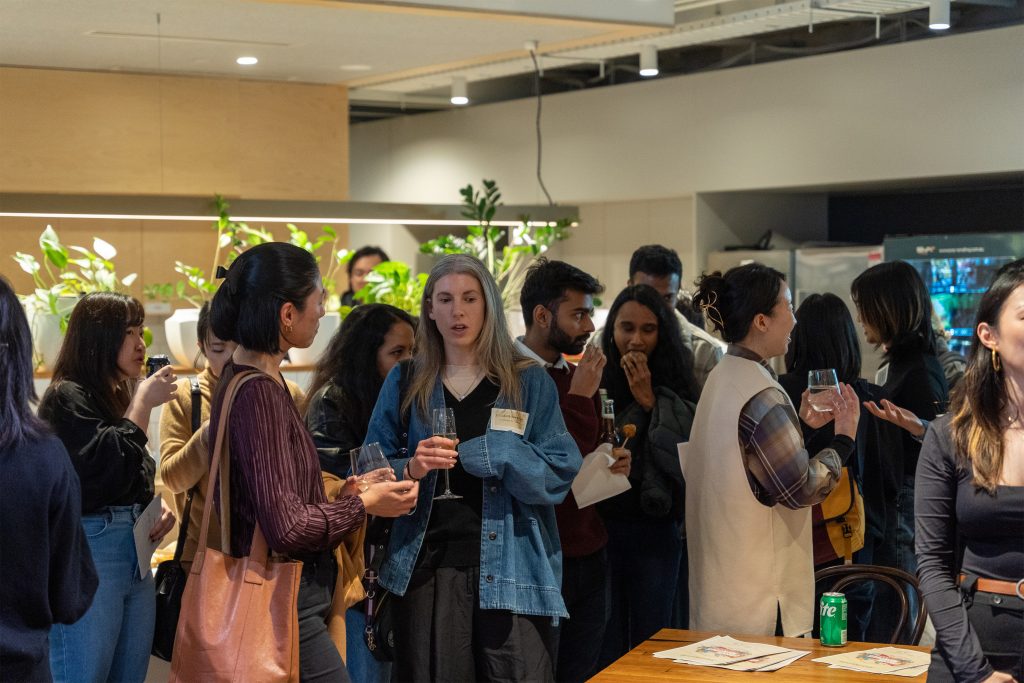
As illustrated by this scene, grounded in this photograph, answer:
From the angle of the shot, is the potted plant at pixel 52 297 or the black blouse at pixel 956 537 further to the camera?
the potted plant at pixel 52 297

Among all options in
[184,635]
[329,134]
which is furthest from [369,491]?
[329,134]

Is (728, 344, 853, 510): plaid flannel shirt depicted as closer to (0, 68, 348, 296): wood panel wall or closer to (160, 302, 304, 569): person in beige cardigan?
(160, 302, 304, 569): person in beige cardigan

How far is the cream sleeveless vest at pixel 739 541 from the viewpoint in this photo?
3031mm

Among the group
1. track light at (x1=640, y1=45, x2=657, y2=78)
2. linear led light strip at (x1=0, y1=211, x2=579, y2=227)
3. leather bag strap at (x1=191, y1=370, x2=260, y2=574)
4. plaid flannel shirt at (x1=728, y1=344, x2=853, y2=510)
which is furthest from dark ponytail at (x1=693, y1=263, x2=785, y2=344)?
track light at (x1=640, y1=45, x2=657, y2=78)

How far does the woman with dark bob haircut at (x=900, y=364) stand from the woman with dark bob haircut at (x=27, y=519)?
2523mm

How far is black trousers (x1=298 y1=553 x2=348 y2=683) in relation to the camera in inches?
91.4

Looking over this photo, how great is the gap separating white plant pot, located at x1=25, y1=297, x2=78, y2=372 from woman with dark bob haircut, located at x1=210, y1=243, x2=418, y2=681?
2.23 m

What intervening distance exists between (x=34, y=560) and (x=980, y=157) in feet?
16.7

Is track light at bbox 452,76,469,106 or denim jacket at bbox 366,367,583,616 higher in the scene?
track light at bbox 452,76,469,106

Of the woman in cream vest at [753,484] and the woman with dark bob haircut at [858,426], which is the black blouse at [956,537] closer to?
the woman in cream vest at [753,484]

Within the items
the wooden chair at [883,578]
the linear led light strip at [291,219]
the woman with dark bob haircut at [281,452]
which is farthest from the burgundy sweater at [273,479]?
the linear led light strip at [291,219]

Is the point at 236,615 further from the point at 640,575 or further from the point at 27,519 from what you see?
the point at 640,575

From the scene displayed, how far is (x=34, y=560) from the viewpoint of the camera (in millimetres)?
1956

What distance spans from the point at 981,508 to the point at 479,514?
3.62 feet
